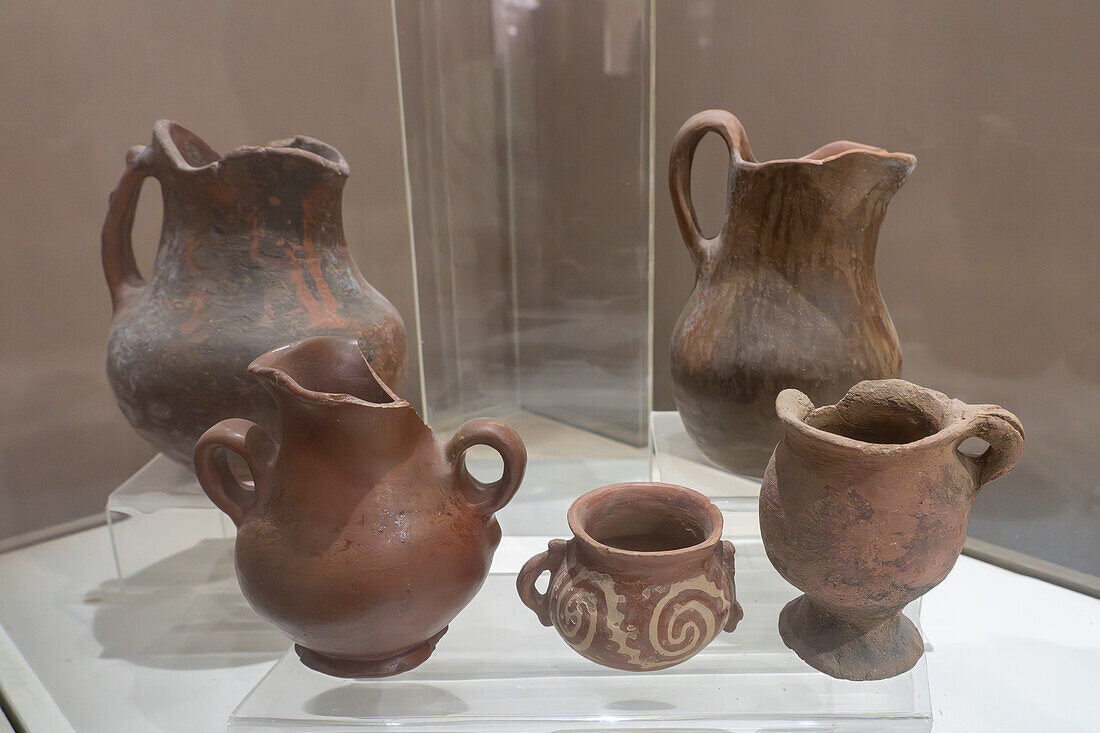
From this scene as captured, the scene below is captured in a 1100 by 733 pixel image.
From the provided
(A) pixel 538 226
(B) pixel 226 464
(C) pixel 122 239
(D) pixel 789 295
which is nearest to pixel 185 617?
(B) pixel 226 464

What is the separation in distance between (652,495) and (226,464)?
523 mm

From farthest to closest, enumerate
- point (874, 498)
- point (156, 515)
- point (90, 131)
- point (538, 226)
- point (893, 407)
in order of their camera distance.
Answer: point (538, 226), point (90, 131), point (156, 515), point (893, 407), point (874, 498)

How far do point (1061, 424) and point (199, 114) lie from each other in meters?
1.79

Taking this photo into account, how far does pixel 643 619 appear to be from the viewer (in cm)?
94

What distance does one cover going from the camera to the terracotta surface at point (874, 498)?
0.88 metres

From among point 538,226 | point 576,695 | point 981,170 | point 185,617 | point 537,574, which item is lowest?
point 185,617

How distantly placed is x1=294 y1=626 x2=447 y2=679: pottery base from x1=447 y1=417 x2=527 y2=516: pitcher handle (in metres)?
0.21

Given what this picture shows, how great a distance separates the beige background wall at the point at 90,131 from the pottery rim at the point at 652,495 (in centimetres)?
117

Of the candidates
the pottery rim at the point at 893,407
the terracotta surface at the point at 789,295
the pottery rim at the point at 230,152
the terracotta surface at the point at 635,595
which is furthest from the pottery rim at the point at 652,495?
the pottery rim at the point at 230,152

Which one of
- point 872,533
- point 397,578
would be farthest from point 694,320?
point 397,578

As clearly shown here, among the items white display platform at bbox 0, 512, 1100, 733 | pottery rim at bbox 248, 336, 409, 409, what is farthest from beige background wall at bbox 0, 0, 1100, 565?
pottery rim at bbox 248, 336, 409, 409

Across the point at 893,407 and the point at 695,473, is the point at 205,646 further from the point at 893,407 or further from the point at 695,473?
the point at 893,407

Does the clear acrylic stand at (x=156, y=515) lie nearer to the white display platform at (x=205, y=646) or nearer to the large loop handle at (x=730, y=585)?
the white display platform at (x=205, y=646)

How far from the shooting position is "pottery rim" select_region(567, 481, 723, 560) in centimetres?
93
